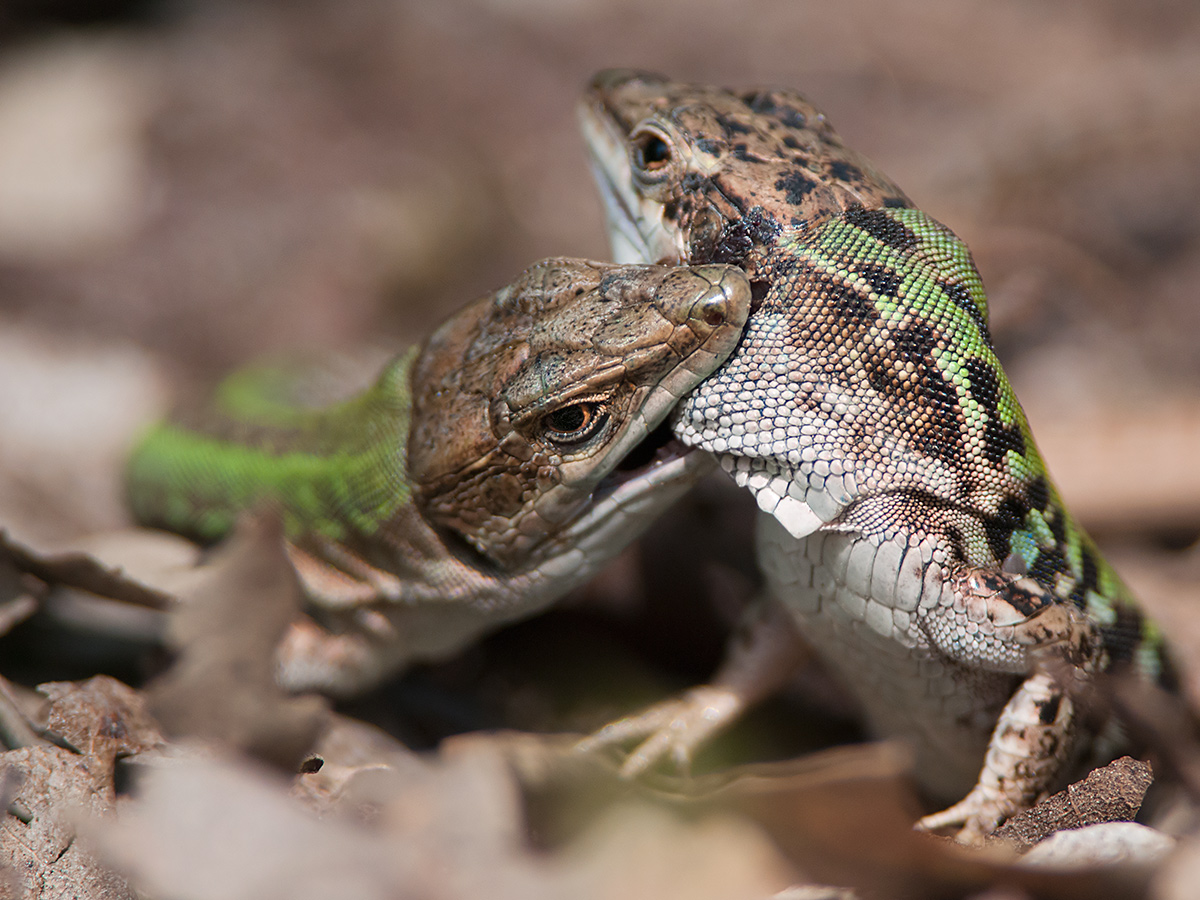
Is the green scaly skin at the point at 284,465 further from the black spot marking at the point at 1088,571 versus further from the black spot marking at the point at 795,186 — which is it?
the black spot marking at the point at 1088,571

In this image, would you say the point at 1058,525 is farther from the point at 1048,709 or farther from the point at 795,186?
the point at 795,186

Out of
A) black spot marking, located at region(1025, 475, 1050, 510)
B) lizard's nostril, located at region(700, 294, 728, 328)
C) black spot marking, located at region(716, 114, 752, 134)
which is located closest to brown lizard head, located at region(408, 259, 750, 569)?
lizard's nostril, located at region(700, 294, 728, 328)

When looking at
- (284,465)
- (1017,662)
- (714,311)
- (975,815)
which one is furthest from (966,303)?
(284,465)

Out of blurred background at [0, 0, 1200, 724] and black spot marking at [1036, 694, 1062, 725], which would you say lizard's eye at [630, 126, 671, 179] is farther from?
black spot marking at [1036, 694, 1062, 725]

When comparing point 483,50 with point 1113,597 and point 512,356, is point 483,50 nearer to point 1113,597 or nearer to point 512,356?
point 512,356

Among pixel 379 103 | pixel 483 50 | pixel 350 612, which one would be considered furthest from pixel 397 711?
pixel 483 50
